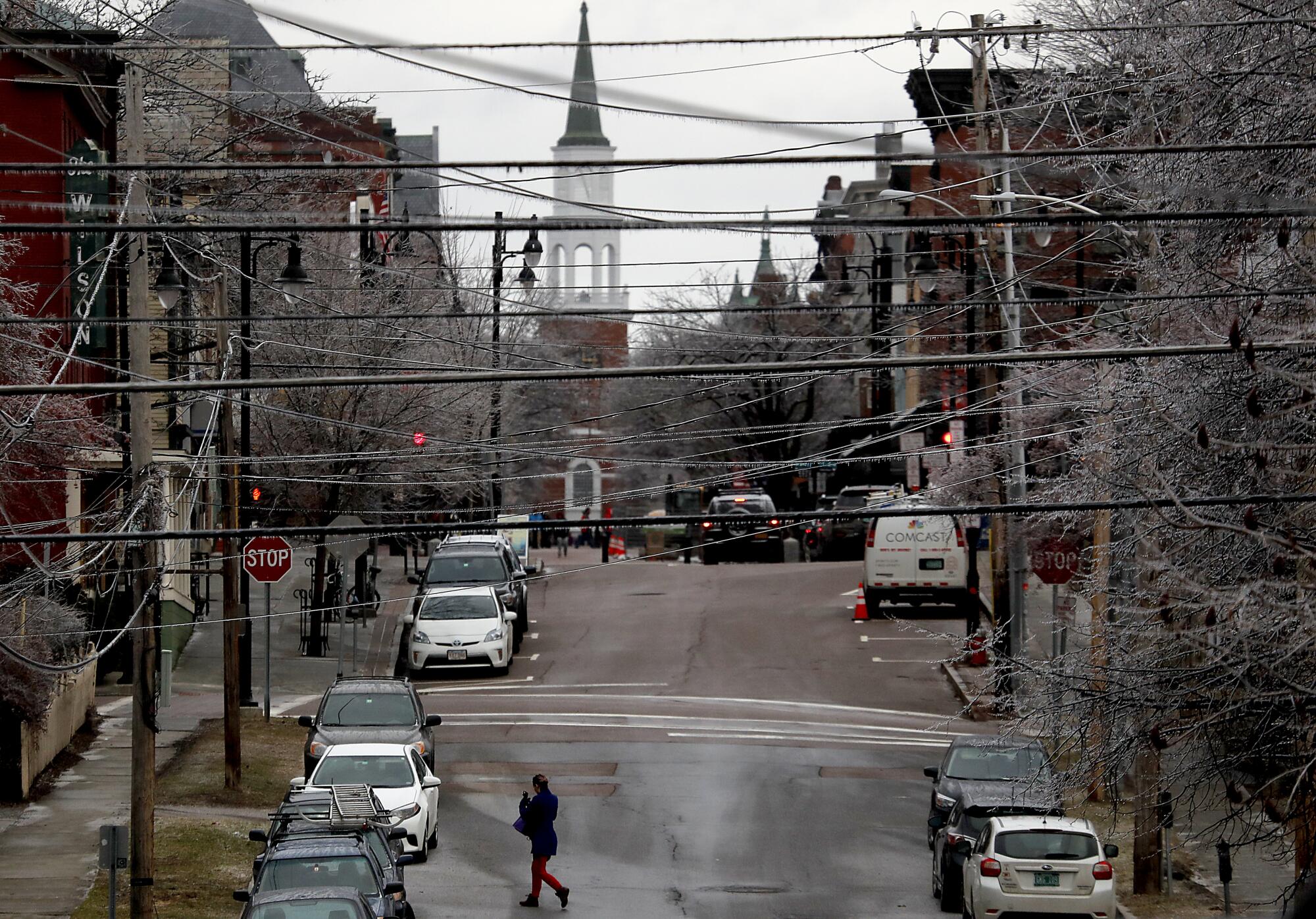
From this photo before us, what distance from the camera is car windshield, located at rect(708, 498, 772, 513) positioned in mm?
47438

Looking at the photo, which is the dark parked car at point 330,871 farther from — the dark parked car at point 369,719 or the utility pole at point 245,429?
the utility pole at point 245,429

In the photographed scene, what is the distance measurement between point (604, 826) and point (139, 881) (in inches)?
265

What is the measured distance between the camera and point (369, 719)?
22.7m

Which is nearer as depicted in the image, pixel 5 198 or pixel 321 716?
pixel 321 716

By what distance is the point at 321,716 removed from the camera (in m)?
22.7

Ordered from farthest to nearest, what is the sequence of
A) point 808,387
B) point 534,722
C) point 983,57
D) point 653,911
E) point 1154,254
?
point 808,387
point 534,722
point 983,57
point 653,911
point 1154,254

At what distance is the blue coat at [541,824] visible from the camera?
58.1ft

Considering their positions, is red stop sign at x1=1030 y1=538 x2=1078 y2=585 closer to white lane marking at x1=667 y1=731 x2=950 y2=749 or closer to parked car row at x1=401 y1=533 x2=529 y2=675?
white lane marking at x1=667 y1=731 x2=950 y2=749

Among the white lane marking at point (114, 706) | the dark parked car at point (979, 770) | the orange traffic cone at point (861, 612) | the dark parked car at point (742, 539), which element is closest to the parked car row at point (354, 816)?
the dark parked car at point (979, 770)

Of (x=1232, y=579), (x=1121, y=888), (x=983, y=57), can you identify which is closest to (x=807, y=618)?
(x=983, y=57)

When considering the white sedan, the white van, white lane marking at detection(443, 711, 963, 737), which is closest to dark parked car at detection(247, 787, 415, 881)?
the white sedan

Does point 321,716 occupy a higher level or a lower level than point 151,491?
lower

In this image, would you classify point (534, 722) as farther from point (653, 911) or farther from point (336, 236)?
point (336, 236)

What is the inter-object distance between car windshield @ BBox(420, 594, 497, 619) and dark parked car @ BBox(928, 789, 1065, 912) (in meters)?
15.0
